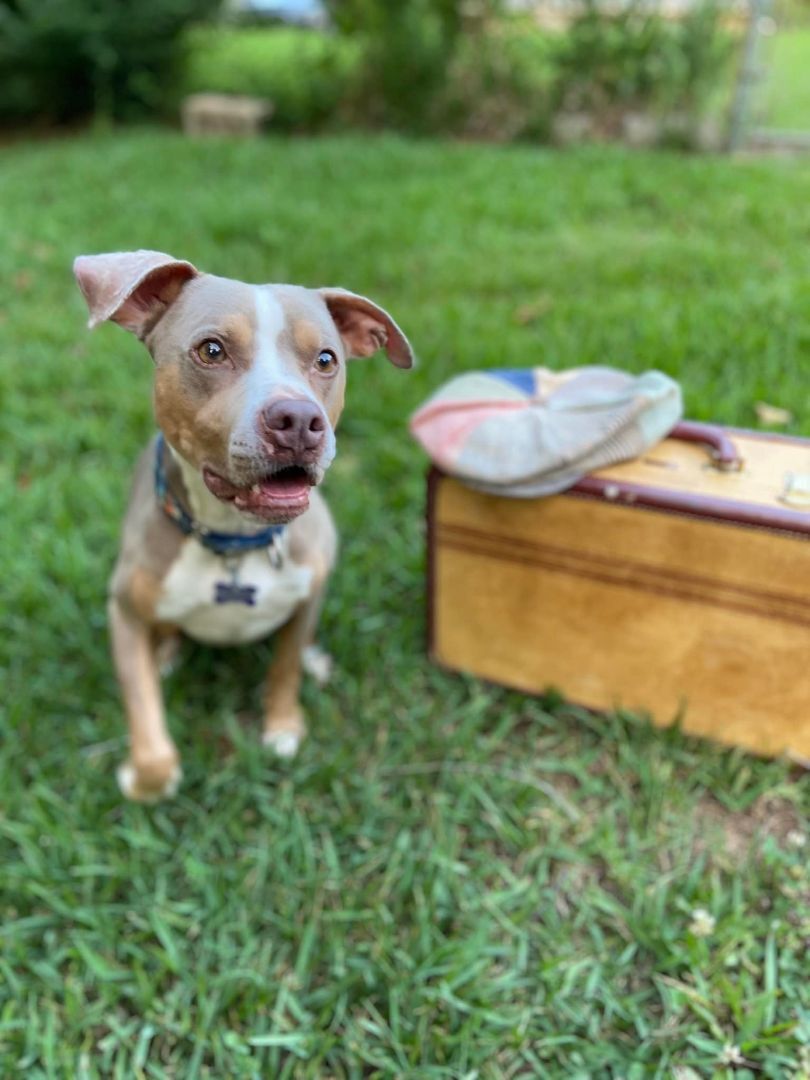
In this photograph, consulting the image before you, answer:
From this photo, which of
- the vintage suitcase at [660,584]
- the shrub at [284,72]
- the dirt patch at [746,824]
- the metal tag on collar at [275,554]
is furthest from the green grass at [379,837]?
the shrub at [284,72]

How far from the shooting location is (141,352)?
4.25 meters

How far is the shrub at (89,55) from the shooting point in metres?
8.11

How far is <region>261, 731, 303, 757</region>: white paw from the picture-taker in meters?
2.44

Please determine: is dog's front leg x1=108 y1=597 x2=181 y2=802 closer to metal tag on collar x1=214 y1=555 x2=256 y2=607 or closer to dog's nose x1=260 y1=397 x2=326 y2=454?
metal tag on collar x1=214 y1=555 x2=256 y2=607

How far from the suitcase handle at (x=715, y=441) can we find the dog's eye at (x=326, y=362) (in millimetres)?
977

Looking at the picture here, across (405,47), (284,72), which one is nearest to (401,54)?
(405,47)

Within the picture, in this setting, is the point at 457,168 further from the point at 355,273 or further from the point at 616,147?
the point at 355,273

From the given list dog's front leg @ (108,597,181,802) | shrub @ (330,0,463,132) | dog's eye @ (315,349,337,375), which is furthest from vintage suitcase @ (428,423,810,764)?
shrub @ (330,0,463,132)

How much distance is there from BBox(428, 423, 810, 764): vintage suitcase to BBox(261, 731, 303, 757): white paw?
0.53 meters

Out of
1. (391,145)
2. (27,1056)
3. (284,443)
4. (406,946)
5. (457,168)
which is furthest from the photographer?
(391,145)

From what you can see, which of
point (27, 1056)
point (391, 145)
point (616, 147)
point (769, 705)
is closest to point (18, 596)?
point (27, 1056)

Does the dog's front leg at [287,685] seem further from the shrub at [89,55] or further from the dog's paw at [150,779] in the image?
the shrub at [89,55]

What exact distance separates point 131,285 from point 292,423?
0.40 m

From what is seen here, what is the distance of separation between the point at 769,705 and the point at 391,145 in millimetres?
5907
